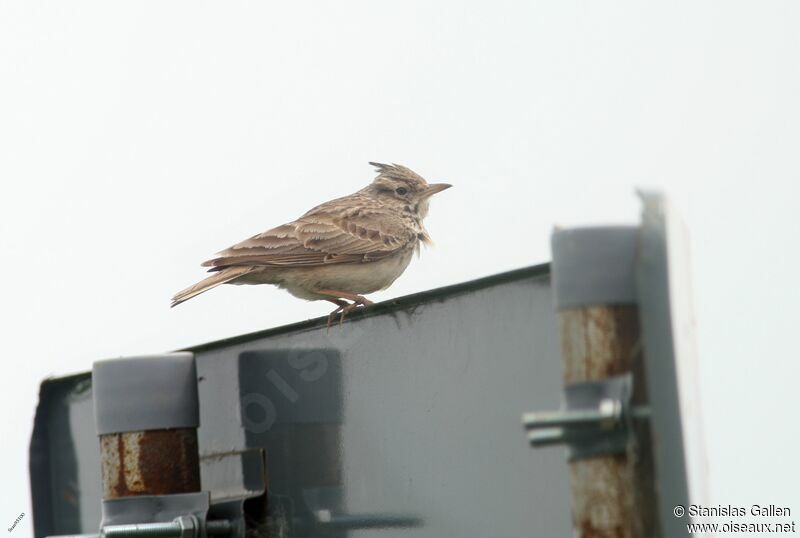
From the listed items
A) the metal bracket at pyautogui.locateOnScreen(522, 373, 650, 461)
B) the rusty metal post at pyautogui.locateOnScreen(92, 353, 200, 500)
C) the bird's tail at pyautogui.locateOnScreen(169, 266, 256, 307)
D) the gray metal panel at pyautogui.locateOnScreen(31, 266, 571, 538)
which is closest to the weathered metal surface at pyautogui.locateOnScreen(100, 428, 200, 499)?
the rusty metal post at pyautogui.locateOnScreen(92, 353, 200, 500)

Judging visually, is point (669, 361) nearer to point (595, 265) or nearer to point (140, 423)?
point (595, 265)

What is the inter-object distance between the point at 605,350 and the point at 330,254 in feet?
23.5

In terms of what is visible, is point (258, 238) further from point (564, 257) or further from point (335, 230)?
point (564, 257)

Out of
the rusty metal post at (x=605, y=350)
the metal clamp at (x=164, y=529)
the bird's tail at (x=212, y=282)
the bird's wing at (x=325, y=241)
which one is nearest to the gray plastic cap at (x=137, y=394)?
the metal clamp at (x=164, y=529)

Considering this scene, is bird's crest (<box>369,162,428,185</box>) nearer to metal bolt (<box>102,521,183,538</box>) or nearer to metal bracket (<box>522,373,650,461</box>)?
metal bolt (<box>102,521,183,538</box>)

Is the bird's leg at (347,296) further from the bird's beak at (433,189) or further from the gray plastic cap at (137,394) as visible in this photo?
the gray plastic cap at (137,394)

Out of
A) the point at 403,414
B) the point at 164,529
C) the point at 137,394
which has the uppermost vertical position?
the point at 137,394

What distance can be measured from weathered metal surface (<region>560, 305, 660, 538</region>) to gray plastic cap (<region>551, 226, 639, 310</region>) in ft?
0.08

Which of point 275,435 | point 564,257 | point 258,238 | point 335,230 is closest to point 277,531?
point 275,435

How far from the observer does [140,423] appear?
4.38 metres

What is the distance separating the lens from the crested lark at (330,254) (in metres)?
9.11

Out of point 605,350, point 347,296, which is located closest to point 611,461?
point 605,350

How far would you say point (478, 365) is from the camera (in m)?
3.72

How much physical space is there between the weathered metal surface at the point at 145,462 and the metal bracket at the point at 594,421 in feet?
6.97
